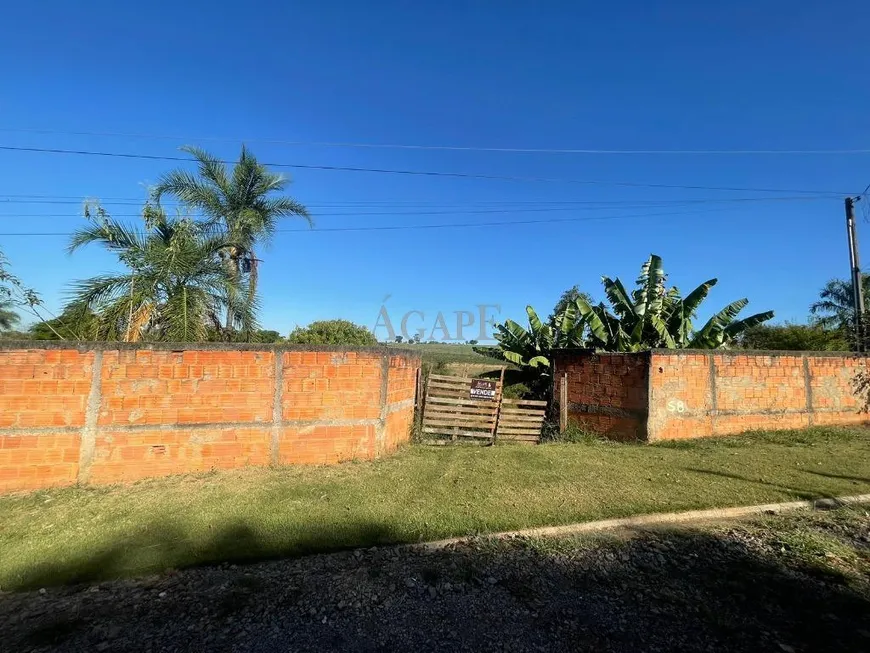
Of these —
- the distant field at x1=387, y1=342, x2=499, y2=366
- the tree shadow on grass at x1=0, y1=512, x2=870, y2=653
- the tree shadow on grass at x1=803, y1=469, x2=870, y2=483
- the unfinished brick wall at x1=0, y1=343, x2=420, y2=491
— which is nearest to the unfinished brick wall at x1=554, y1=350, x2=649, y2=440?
the tree shadow on grass at x1=803, y1=469, x2=870, y2=483

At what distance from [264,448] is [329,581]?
3.24m

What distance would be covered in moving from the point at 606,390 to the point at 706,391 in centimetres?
196

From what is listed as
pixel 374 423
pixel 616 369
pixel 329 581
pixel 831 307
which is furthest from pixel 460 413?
pixel 831 307

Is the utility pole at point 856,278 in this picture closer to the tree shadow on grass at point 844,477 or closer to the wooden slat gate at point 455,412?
the tree shadow on grass at point 844,477

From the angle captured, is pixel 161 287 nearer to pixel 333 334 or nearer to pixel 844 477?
pixel 333 334

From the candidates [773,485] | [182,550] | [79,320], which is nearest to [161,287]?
[79,320]

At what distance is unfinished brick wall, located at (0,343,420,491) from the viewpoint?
5613 mm

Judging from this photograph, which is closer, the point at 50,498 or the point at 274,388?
the point at 50,498

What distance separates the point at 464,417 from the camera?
30.7 ft

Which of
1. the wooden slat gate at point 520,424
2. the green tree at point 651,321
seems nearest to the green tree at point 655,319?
the green tree at point 651,321

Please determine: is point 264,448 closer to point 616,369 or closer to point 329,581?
point 329,581

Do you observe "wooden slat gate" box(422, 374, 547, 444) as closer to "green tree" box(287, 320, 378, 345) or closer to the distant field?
the distant field

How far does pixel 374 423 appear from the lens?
699 centimetres

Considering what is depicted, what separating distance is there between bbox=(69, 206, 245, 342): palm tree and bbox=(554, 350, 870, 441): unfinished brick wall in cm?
736
